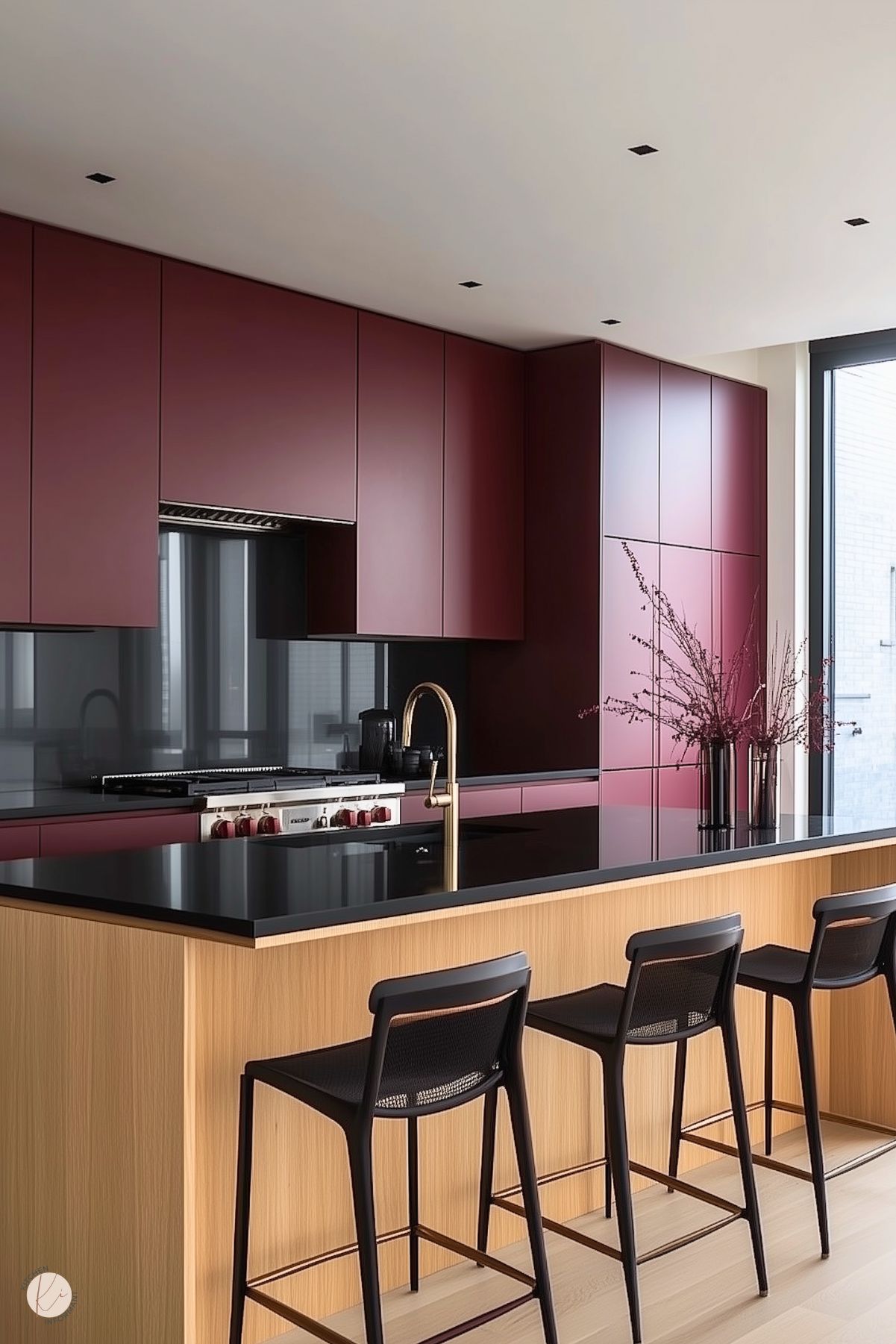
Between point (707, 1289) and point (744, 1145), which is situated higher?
point (744, 1145)

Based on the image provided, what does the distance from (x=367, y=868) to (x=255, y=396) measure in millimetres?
2551

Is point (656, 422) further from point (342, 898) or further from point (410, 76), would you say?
point (342, 898)

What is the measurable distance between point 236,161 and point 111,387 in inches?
37.8

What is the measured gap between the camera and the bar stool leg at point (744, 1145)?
3.00m

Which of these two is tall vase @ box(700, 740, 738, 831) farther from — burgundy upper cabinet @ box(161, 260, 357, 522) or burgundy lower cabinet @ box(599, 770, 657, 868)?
burgundy upper cabinet @ box(161, 260, 357, 522)

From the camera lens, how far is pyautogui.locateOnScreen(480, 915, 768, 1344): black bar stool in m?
2.76


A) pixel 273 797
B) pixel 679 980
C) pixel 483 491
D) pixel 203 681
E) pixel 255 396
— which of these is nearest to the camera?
pixel 679 980

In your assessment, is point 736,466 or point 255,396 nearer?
point 255,396

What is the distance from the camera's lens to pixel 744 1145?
301 centimetres

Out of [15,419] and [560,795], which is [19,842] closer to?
[15,419]

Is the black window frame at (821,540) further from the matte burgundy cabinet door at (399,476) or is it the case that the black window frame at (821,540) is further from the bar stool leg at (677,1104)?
the bar stool leg at (677,1104)

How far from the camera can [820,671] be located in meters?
6.55

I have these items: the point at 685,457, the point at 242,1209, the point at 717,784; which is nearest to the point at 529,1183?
the point at 242,1209

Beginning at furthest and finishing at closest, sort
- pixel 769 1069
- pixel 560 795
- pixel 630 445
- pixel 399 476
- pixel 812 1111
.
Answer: pixel 630 445, pixel 560 795, pixel 399 476, pixel 769 1069, pixel 812 1111
